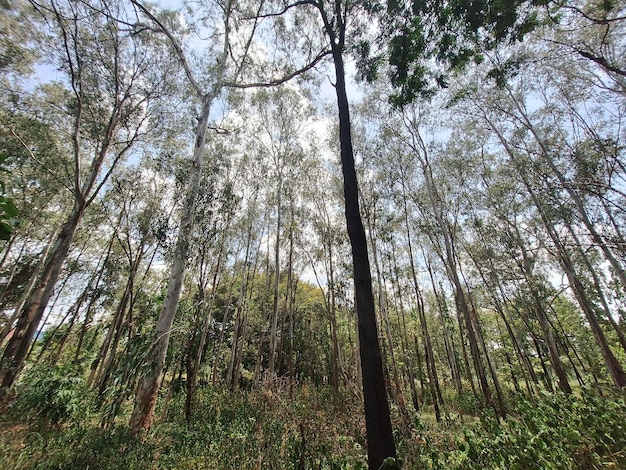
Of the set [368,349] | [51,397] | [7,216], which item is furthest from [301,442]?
[51,397]

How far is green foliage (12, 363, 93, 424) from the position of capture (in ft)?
19.9

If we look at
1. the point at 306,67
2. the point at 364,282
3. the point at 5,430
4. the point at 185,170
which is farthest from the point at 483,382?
the point at 185,170

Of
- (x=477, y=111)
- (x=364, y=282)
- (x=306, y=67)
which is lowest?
(x=364, y=282)

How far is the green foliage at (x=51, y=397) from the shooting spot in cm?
607

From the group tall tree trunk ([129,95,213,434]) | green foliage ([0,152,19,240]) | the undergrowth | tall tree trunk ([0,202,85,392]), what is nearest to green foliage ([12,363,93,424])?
the undergrowth

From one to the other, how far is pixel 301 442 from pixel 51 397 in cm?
606

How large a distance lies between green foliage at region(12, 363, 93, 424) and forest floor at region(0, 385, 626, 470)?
23 millimetres

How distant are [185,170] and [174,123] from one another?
7.97ft

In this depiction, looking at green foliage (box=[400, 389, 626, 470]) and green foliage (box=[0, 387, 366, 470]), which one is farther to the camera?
green foliage (box=[0, 387, 366, 470])

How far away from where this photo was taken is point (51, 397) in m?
6.27

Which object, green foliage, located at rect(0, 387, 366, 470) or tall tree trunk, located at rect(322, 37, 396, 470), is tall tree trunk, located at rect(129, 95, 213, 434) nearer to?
green foliage, located at rect(0, 387, 366, 470)

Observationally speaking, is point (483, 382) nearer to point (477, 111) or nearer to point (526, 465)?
point (526, 465)

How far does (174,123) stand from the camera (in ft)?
36.4

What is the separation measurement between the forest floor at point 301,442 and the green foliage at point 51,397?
0.9 inches
